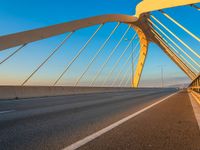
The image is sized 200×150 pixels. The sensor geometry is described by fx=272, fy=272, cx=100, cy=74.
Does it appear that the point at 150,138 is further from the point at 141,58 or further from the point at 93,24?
the point at 141,58

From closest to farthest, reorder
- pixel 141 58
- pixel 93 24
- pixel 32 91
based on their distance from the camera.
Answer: pixel 32 91 → pixel 93 24 → pixel 141 58

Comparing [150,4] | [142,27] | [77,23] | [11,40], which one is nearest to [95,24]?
[77,23]

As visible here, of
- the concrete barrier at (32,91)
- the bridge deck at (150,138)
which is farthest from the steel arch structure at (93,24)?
the bridge deck at (150,138)

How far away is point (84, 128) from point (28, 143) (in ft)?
5.17

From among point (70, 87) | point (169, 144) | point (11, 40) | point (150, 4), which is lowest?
point (169, 144)

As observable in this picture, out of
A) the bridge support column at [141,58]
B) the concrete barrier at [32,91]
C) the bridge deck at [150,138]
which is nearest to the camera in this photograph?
the bridge deck at [150,138]

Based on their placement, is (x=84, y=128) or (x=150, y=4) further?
(x=150, y=4)

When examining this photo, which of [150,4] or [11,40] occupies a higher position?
[150,4]

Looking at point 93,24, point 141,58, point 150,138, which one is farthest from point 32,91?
point 141,58

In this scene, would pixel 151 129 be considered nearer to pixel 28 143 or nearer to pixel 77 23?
pixel 28 143

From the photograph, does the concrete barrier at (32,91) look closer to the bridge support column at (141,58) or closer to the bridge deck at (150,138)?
the bridge deck at (150,138)

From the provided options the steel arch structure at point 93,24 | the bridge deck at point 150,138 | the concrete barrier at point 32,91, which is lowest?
the bridge deck at point 150,138

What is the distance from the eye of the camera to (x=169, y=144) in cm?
405

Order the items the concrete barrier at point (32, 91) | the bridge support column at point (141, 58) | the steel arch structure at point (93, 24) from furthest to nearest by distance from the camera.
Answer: the bridge support column at point (141, 58), the steel arch structure at point (93, 24), the concrete barrier at point (32, 91)
